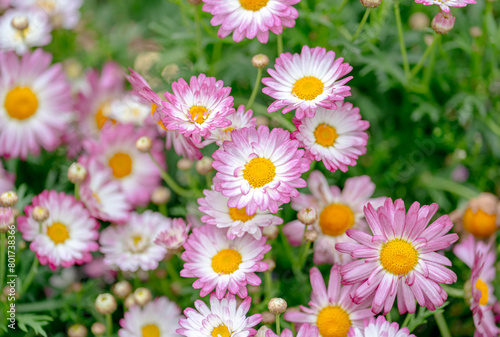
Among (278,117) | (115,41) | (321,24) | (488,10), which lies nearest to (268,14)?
(278,117)

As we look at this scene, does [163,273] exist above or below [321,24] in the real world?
below

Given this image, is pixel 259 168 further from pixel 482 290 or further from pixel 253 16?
pixel 482 290

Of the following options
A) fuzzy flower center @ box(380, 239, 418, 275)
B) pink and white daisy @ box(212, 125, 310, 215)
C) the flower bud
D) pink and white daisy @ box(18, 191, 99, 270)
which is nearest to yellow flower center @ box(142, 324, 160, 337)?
pink and white daisy @ box(18, 191, 99, 270)

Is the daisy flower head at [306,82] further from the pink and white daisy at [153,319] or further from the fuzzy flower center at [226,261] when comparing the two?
the pink and white daisy at [153,319]

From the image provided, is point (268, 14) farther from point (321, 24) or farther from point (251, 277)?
point (251, 277)

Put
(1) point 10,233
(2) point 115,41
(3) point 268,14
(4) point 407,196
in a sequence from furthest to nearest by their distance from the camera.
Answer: (2) point 115,41 < (4) point 407,196 < (1) point 10,233 < (3) point 268,14

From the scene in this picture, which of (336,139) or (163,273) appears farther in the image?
(163,273)
